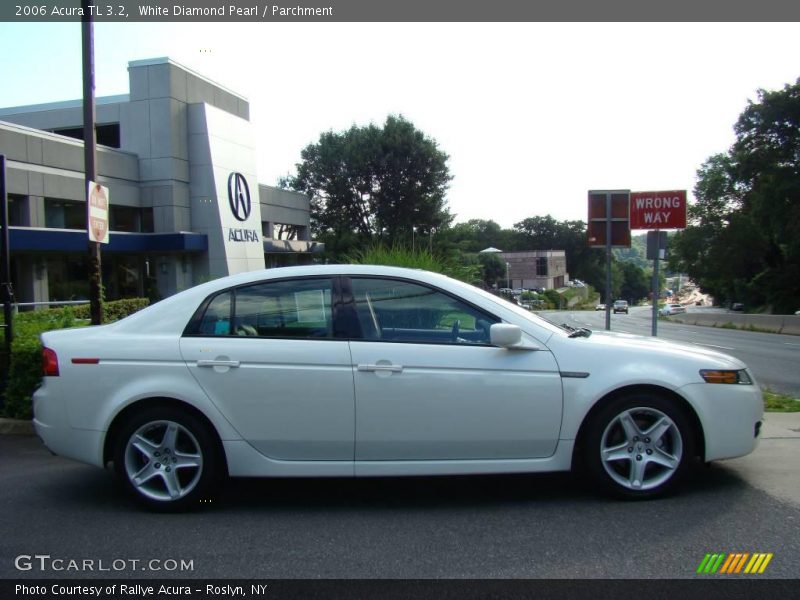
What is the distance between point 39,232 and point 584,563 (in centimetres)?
2127

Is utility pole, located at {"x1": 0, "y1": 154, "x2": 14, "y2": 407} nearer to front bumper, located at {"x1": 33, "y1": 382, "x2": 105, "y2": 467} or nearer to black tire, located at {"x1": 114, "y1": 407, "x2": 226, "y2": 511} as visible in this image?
front bumper, located at {"x1": 33, "y1": 382, "x2": 105, "y2": 467}

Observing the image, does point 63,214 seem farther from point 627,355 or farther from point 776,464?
point 776,464

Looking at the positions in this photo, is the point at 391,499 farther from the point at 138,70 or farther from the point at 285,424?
the point at 138,70

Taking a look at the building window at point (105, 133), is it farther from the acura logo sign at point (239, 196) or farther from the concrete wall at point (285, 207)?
the concrete wall at point (285, 207)

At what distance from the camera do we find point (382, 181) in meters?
41.0

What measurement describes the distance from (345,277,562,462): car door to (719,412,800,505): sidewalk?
1627 millimetres

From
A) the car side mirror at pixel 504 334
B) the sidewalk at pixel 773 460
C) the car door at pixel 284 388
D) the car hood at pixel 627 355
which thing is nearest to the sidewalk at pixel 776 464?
the sidewalk at pixel 773 460

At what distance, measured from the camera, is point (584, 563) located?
3.49 m

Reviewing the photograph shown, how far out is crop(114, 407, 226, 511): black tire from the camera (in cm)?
432

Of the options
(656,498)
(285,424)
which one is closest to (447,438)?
(285,424)

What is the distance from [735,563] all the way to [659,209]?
7.00 metres

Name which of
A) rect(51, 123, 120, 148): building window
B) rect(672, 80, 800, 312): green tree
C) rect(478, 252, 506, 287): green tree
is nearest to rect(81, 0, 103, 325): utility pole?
rect(51, 123, 120, 148): building window

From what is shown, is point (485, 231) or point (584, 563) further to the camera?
point (485, 231)

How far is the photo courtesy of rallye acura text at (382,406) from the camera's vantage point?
4277 millimetres
